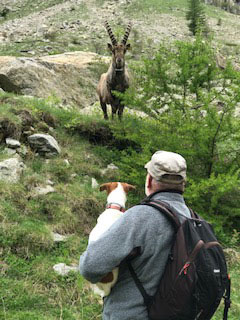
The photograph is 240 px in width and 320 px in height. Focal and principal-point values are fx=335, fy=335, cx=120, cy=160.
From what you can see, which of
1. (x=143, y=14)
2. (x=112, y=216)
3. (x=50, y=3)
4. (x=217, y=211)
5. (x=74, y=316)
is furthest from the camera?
(x=50, y=3)

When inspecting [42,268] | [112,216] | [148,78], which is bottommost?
[42,268]

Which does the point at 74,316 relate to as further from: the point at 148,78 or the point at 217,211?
the point at 148,78

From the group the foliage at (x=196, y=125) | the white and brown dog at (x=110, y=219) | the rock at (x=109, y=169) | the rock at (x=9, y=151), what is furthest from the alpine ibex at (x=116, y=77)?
the white and brown dog at (x=110, y=219)

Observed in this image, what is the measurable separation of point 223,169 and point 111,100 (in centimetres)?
417

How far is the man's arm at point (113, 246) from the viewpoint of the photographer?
1852 mm

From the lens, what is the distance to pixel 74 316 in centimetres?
361

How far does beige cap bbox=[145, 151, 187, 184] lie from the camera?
80.4 inches

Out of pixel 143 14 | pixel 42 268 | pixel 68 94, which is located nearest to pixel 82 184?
pixel 42 268

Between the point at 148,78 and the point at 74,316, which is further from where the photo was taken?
the point at 148,78

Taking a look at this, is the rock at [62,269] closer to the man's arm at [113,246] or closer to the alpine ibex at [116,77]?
the man's arm at [113,246]

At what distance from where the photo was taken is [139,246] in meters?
1.90

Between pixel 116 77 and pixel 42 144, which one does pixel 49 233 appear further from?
pixel 116 77

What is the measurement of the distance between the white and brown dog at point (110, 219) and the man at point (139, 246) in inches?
2.1

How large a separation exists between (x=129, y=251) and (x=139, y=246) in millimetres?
74
